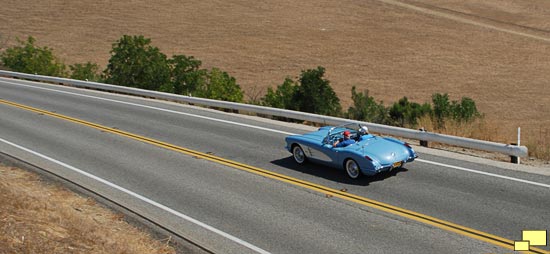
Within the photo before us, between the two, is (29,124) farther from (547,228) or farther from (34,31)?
(34,31)

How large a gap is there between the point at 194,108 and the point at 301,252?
1372 centimetres

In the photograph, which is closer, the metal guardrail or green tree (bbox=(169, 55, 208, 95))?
the metal guardrail

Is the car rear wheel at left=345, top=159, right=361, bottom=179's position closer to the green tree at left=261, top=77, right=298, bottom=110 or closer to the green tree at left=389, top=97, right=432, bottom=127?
→ the green tree at left=389, top=97, right=432, bottom=127

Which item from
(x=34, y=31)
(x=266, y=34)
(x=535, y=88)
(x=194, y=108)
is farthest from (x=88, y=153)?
(x=34, y=31)

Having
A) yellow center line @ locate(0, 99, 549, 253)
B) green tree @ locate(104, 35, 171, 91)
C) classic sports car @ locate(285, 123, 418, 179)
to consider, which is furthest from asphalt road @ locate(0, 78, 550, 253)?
green tree @ locate(104, 35, 171, 91)

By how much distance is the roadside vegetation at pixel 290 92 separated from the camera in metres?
16.0

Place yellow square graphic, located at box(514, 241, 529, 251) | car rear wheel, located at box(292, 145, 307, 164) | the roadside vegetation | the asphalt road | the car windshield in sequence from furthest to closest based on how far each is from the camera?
1. the roadside vegetation
2. the car windshield
3. car rear wheel, located at box(292, 145, 307, 164)
4. the asphalt road
5. yellow square graphic, located at box(514, 241, 529, 251)

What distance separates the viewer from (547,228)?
8.73m

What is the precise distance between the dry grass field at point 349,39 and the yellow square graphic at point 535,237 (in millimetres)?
18996

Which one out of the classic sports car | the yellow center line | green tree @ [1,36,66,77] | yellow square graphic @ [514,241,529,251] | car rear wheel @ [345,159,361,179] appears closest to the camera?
yellow square graphic @ [514,241,529,251]

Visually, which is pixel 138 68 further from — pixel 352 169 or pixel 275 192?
pixel 352 169

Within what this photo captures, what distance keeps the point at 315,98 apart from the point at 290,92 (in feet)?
7.58

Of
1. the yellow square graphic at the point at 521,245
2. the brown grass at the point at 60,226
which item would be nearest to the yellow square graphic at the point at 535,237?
the yellow square graphic at the point at 521,245

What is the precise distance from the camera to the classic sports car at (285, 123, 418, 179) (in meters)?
11.2
